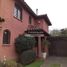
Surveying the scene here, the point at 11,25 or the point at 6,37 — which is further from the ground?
the point at 11,25

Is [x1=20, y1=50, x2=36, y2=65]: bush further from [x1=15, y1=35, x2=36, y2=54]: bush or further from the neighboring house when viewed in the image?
the neighboring house

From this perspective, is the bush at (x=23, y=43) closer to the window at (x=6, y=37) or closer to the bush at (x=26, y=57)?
the bush at (x=26, y=57)

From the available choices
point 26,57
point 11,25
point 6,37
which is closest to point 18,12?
point 11,25

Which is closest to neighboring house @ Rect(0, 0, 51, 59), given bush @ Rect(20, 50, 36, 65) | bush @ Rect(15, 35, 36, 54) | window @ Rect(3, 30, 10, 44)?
window @ Rect(3, 30, 10, 44)

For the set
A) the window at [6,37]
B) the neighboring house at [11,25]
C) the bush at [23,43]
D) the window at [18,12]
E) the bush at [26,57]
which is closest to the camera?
the neighboring house at [11,25]

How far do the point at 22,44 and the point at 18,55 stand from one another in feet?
7.00

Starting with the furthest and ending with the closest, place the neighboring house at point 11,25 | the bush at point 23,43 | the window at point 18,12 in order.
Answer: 1. the window at point 18,12
2. the bush at point 23,43
3. the neighboring house at point 11,25

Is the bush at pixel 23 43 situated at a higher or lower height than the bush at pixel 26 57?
higher

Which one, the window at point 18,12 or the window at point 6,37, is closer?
the window at point 6,37

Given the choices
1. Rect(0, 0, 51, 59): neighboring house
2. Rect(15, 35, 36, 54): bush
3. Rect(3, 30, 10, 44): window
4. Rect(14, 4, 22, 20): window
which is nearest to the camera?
Rect(0, 0, 51, 59): neighboring house

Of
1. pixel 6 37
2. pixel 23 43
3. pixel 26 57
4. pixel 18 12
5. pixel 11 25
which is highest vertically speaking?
pixel 18 12

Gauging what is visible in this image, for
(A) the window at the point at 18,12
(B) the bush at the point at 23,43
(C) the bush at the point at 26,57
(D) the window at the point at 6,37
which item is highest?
(A) the window at the point at 18,12

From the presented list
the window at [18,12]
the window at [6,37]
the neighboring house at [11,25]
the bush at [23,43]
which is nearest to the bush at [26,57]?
the bush at [23,43]

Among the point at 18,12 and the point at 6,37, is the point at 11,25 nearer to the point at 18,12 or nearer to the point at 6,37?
the point at 6,37
